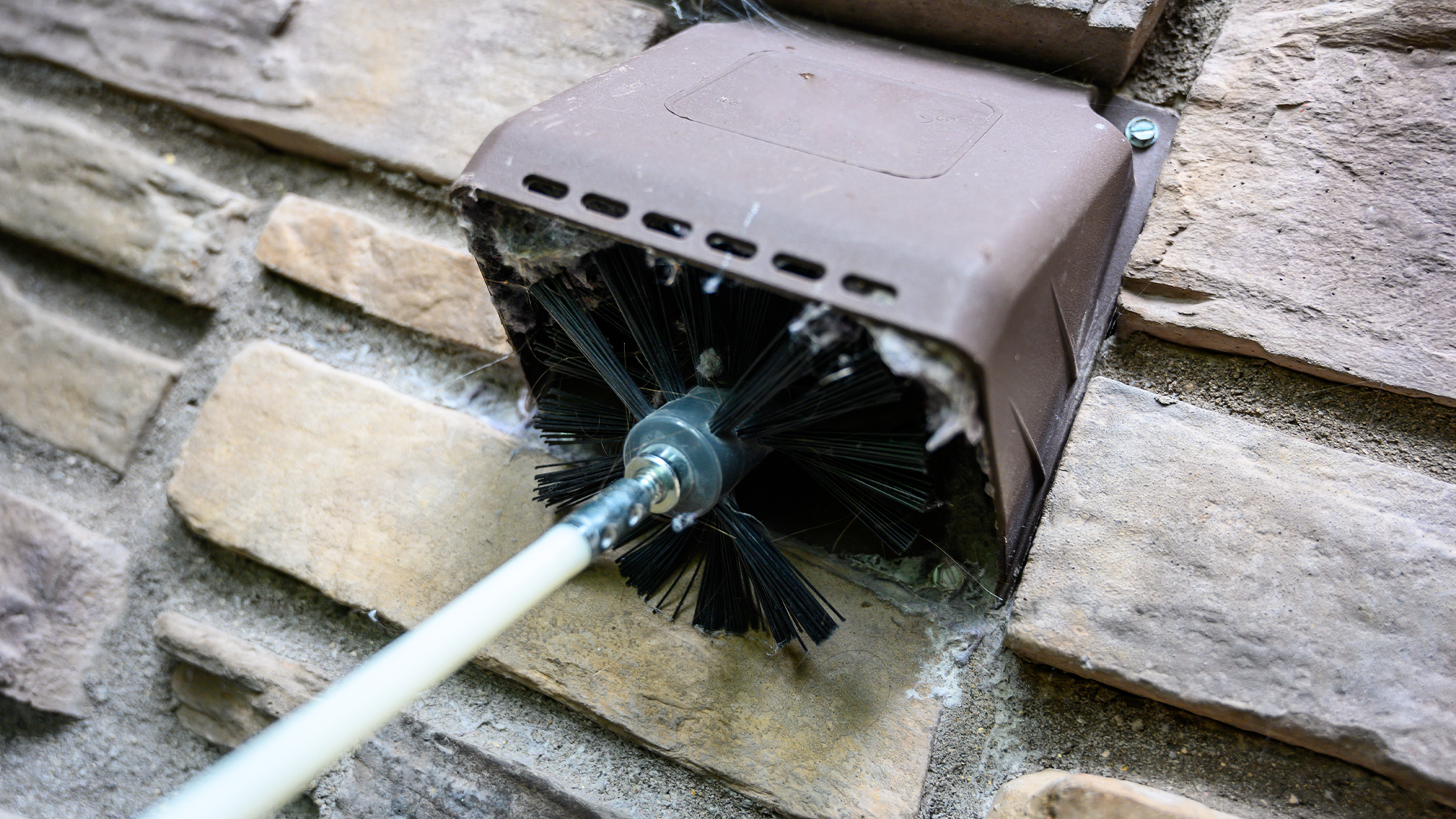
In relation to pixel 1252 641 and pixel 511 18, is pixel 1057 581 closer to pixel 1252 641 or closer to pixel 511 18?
pixel 1252 641

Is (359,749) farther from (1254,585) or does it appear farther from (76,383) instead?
(1254,585)

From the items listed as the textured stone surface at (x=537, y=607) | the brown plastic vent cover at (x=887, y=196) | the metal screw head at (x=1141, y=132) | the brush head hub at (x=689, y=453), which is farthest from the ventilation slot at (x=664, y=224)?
the metal screw head at (x=1141, y=132)

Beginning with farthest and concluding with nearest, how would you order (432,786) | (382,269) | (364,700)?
(382,269), (432,786), (364,700)

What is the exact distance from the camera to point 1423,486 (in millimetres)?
500

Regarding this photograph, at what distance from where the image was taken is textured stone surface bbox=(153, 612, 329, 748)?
0.63m

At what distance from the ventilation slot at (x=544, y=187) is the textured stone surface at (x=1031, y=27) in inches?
11.4

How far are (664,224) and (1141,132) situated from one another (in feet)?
1.14

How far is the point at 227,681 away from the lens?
0.65 meters

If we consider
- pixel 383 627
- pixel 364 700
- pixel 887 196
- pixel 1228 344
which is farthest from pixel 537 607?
pixel 1228 344

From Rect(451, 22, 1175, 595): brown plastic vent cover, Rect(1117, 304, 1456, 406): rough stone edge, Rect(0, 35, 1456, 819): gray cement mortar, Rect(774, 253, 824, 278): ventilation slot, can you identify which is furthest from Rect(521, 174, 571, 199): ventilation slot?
Rect(1117, 304, 1456, 406): rough stone edge

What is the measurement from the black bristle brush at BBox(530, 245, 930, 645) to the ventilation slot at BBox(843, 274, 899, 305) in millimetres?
27

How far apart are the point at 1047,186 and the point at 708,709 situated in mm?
340

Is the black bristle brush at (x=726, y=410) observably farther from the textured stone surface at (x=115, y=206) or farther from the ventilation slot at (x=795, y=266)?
the textured stone surface at (x=115, y=206)

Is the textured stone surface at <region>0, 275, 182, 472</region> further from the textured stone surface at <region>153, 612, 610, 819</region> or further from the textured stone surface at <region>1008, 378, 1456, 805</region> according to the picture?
the textured stone surface at <region>1008, 378, 1456, 805</region>
